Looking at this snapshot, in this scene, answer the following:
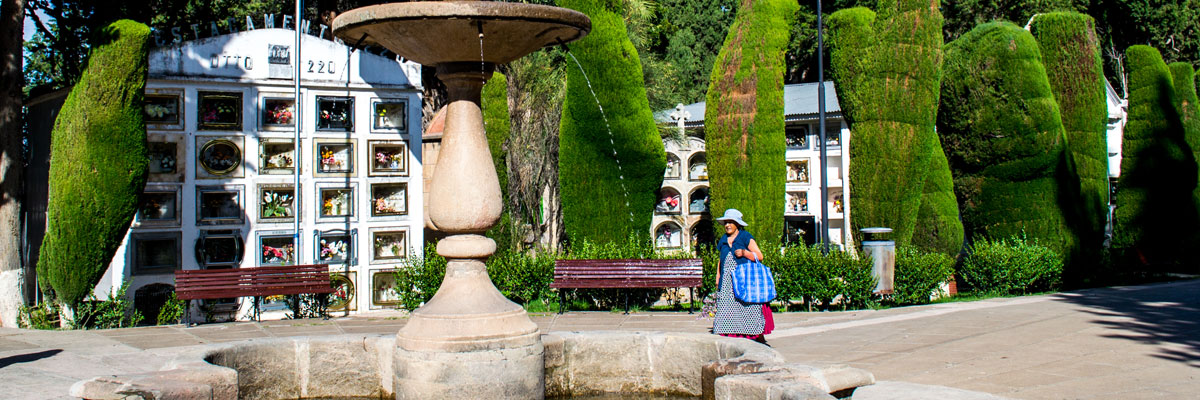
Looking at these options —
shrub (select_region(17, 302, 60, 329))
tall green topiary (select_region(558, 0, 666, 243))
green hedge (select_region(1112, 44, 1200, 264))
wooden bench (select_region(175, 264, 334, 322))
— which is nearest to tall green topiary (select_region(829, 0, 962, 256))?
tall green topiary (select_region(558, 0, 666, 243))

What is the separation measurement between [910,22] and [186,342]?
43.7 ft

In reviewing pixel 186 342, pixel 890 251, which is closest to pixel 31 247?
pixel 186 342

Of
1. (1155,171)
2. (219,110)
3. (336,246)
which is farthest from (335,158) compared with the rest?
(1155,171)

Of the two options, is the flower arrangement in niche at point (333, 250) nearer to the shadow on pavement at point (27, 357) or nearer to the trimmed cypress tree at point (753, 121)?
the shadow on pavement at point (27, 357)

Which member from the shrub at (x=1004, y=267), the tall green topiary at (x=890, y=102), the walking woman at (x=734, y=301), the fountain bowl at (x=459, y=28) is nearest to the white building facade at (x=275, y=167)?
the fountain bowl at (x=459, y=28)

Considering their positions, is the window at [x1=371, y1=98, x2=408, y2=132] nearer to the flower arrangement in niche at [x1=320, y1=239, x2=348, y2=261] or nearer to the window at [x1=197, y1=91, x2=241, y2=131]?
the flower arrangement in niche at [x1=320, y1=239, x2=348, y2=261]

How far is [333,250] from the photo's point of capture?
14117 mm

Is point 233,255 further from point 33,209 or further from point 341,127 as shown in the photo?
point 33,209

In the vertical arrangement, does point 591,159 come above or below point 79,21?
below

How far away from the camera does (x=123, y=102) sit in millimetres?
11531

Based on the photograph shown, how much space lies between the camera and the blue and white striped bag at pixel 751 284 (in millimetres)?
7672

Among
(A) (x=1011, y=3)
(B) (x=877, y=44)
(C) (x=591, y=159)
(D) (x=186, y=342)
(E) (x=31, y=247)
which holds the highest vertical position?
(A) (x=1011, y=3)

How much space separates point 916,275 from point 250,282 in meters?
9.75

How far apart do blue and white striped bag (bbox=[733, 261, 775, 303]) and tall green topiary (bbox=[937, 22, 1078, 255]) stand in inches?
482
